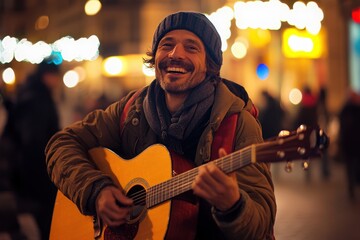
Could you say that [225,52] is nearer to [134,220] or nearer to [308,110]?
[308,110]

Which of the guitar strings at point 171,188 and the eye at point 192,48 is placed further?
the eye at point 192,48

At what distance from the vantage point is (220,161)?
3342 millimetres

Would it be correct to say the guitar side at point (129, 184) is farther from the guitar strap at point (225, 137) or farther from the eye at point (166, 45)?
the eye at point (166, 45)

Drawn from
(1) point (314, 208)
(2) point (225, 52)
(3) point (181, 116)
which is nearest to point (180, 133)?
(3) point (181, 116)

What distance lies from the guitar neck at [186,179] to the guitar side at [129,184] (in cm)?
3

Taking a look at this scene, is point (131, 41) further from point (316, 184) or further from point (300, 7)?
point (316, 184)

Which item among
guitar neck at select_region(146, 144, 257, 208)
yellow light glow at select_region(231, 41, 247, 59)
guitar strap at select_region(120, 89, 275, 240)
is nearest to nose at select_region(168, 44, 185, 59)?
guitar strap at select_region(120, 89, 275, 240)

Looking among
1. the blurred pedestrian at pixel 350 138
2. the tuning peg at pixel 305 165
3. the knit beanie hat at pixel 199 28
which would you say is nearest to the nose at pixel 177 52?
the knit beanie hat at pixel 199 28

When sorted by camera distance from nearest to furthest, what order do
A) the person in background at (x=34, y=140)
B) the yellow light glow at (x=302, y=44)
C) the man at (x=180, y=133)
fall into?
1. the man at (x=180, y=133)
2. the person in background at (x=34, y=140)
3. the yellow light glow at (x=302, y=44)

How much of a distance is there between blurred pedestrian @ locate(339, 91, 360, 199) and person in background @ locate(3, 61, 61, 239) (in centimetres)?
697

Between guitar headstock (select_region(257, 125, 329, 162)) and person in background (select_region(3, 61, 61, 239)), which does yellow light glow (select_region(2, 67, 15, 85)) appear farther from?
guitar headstock (select_region(257, 125, 329, 162))

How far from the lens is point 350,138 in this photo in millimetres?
Answer: 14078

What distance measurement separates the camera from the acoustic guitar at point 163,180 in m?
3.17

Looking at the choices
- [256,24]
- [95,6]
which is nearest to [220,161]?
[256,24]
